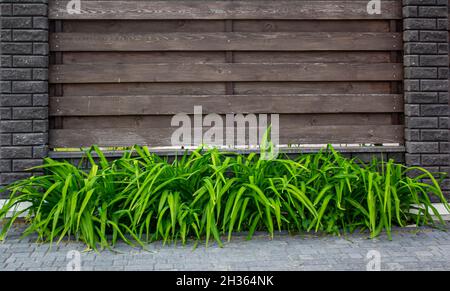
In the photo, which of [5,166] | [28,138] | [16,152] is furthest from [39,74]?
[5,166]

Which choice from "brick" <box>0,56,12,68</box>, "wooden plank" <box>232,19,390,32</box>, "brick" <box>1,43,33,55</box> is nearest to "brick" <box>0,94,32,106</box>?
"brick" <box>0,56,12,68</box>

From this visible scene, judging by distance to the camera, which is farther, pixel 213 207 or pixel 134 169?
pixel 134 169

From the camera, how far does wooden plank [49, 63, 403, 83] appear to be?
531 centimetres

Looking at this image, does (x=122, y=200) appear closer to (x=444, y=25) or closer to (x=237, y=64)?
(x=237, y=64)

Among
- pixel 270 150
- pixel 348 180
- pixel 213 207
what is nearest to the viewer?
pixel 213 207

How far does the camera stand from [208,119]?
5355mm

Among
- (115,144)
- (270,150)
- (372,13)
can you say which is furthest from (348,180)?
(115,144)

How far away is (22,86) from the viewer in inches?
203

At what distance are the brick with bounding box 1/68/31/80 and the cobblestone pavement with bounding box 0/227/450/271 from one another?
60.5 inches

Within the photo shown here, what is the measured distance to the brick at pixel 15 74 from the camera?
16.9 feet

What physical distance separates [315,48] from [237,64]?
80 cm

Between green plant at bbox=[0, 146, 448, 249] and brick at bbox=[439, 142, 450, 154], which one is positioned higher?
brick at bbox=[439, 142, 450, 154]

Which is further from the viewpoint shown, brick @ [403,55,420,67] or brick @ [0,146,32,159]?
brick @ [403,55,420,67]

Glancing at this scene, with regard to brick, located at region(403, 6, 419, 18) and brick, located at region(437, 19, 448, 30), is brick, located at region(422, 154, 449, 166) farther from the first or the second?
brick, located at region(403, 6, 419, 18)
